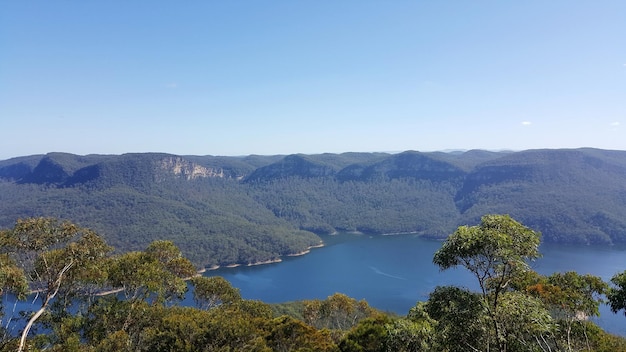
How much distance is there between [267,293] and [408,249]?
72938mm

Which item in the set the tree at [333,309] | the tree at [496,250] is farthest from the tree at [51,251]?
the tree at [333,309]

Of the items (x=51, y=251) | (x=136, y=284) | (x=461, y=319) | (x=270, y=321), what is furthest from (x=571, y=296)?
(x=51, y=251)

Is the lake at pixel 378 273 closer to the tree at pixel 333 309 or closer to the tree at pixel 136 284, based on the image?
the tree at pixel 333 309

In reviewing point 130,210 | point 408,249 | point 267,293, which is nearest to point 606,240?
point 408,249

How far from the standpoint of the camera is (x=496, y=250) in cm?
854

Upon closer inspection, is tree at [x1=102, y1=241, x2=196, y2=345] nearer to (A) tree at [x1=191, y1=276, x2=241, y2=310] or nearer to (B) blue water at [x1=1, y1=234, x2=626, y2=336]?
(A) tree at [x1=191, y1=276, x2=241, y2=310]

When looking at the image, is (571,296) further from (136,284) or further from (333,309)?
(333,309)

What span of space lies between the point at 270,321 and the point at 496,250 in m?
16.5

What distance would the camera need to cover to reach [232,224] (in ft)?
627

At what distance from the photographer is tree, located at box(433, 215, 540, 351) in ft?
27.9

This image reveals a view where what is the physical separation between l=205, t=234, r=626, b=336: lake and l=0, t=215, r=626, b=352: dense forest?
7215 cm

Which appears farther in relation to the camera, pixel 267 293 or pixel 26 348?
pixel 267 293

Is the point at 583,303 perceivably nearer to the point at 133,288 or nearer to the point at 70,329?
the point at 133,288

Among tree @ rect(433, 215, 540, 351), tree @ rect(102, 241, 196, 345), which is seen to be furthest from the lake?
tree @ rect(433, 215, 540, 351)
